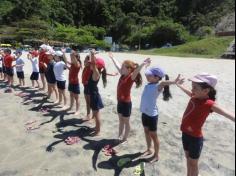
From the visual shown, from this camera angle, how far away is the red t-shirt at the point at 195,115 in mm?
3621

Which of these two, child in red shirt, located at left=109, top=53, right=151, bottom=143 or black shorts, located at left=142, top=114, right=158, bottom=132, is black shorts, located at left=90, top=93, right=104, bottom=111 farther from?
black shorts, located at left=142, top=114, right=158, bottom=132

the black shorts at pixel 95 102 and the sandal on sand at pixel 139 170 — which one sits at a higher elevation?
the black shorts at pixel 95 102

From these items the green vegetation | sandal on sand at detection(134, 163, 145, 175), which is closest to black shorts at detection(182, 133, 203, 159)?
sandal on sand at detection(134, 163, 145, 175)

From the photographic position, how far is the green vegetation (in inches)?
2518

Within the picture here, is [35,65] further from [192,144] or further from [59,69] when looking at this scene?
[192,144]

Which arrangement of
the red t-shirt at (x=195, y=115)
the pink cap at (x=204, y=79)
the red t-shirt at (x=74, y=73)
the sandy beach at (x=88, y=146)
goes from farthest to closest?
the red t-shirt at (x=74, y=73) < the sandy beach at (x=88, y=146) < the red t-shirt at (x=195, y=115) < the pink cap at (x=204, y=79)

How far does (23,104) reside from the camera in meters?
10.0

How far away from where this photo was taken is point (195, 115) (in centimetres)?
389

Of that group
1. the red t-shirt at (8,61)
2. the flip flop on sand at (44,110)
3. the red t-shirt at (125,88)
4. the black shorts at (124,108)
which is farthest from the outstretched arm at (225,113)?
the red t-shirt at (8,61)

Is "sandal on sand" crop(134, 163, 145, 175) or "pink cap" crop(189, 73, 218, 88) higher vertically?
"pink cap" crop(189, 73, 218, 88)

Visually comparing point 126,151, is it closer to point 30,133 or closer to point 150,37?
point 30,133

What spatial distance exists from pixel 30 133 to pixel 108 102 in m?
3.16

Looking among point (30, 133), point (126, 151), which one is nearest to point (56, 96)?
point (30, 133)

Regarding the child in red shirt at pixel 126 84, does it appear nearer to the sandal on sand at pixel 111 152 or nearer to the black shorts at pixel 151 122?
the sandal on sand at pixel 111 152
